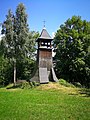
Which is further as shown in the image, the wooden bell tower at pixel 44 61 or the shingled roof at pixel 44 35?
the shingled roof at pixel 44 35

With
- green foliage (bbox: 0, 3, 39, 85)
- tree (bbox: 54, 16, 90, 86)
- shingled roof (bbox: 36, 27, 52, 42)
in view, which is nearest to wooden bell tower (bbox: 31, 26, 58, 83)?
shingled roof (bbox: 36, 27, 52, 42)

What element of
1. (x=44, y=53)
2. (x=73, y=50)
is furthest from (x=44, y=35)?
(x=73, y=50)

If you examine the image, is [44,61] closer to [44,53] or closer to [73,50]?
[44,53]

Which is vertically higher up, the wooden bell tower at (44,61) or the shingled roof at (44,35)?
the shingled roof at (44,35)

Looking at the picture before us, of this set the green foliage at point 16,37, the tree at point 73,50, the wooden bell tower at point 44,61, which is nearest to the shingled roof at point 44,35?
the wooden bell tower at point 44,61

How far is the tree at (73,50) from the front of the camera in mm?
43344

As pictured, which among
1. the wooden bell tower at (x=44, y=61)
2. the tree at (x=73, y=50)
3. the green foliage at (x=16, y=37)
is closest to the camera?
the wooden bell tower at (x=44, y=61)

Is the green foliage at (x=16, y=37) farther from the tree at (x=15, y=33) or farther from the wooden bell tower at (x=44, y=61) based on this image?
the wooden bell tower at (x=44, y=61)

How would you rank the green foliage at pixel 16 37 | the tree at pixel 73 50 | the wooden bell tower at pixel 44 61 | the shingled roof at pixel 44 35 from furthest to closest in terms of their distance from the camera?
the tree at pixel 73 50 → the green foliage at pixel 16 37 → the shingled roof at pixel 44 35 → the wooden bell tower at pixel 44 61

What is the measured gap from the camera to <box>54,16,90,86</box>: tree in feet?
142

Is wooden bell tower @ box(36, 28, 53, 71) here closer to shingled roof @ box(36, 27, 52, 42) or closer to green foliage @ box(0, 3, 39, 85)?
shingled roof @ box(36, 27, 52, 42)

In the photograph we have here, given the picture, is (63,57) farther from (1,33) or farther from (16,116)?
(16,116)

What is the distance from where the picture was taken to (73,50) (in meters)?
44.6

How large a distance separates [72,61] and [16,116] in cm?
3112
